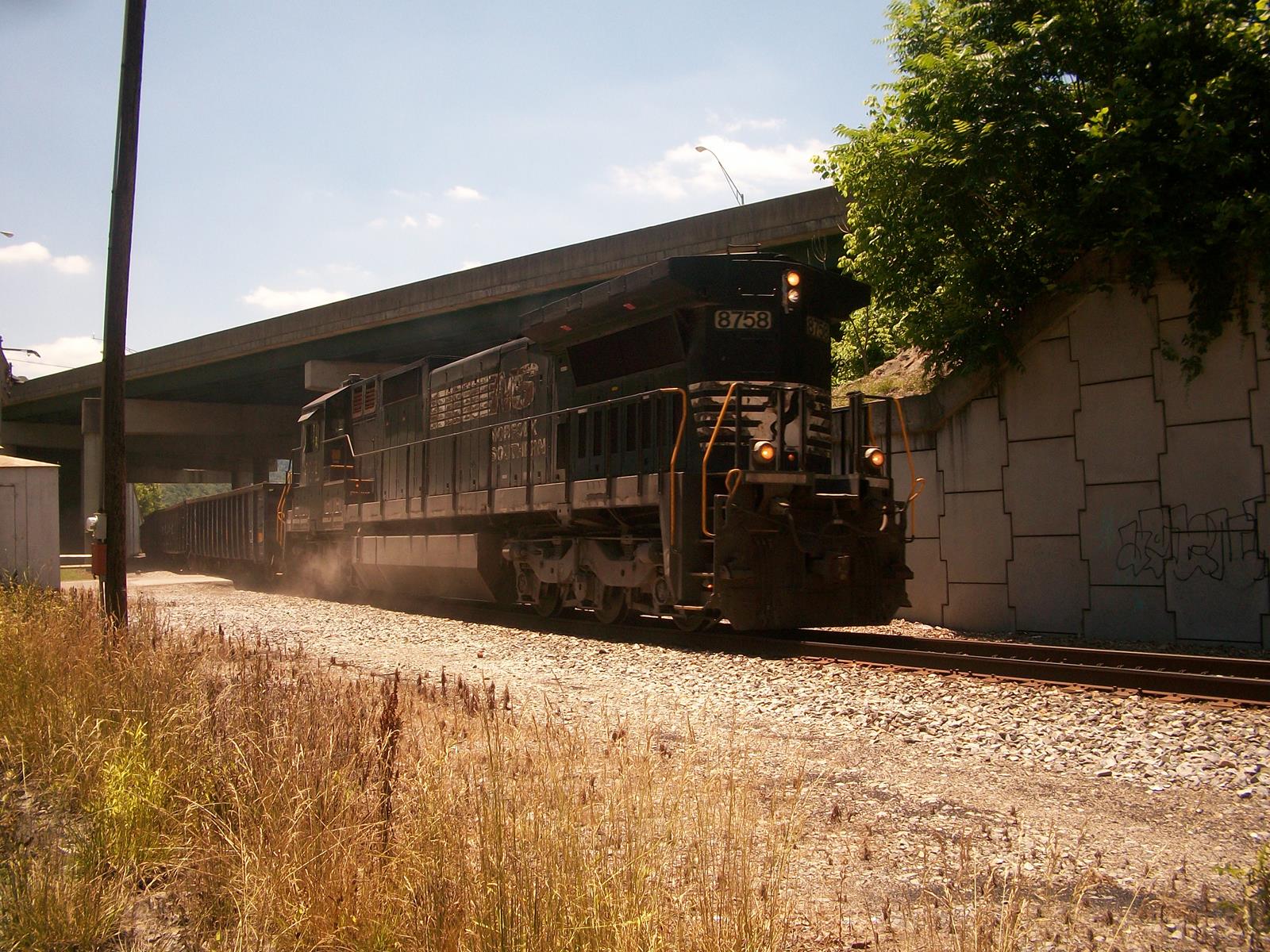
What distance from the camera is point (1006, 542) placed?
39.5ft

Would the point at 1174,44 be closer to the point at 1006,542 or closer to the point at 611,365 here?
the point at 1006,542

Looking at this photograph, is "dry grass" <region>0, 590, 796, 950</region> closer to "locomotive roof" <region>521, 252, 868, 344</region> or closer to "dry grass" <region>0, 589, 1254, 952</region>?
"dry grass" <region>0, 589, 1254, 952</region>

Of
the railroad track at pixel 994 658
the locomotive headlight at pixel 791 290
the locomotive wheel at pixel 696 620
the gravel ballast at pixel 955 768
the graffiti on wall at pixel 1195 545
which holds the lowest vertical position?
the gravel ballast at pixel 955 768

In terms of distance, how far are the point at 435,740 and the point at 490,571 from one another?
859cm

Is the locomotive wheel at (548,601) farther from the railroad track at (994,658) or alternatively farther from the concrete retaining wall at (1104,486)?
the concrete retaining wall at (1104,486)

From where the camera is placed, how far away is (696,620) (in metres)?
9.91

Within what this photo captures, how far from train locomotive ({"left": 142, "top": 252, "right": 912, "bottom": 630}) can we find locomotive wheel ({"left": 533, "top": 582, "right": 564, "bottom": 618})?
3 centimetres

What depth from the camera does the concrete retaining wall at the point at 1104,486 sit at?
1017 centimetres

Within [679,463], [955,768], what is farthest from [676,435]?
[955,768]

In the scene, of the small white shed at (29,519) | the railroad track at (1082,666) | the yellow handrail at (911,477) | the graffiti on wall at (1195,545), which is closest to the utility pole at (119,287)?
the railroad track at (1082,666)

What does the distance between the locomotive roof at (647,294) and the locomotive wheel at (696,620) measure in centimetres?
322

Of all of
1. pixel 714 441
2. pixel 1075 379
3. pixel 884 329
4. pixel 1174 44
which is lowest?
pixel 714 441

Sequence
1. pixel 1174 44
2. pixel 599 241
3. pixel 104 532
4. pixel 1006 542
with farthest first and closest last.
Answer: pixel 599 241
pixel 1006 542
pixel 1174 44
pixel 104 532

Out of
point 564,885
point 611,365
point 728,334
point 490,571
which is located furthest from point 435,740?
point 490,571
